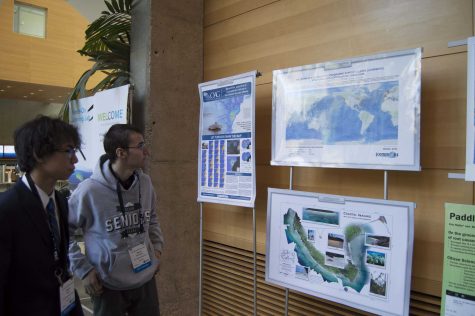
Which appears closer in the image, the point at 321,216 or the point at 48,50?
the point at 321,216

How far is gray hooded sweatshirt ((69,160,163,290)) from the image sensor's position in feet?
6.72

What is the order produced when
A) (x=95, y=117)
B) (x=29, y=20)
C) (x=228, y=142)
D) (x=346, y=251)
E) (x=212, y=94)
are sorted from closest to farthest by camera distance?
(x=346, y=251), (x=228, y=142), (x=212, y=94), (x=95, y=117), (x=29, y=20)

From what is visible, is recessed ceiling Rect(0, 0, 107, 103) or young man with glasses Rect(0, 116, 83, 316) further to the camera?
recessed ceiling Rect(0, 0, 107, 103)

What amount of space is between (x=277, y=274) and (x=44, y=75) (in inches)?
386

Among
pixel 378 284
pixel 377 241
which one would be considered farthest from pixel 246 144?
pixel 378 284

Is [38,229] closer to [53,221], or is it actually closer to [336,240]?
[53,221]

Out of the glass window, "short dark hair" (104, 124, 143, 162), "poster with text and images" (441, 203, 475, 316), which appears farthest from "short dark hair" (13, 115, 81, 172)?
the glass window

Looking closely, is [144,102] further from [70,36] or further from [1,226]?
[70,36]

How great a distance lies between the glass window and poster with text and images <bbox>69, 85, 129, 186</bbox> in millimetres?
7692

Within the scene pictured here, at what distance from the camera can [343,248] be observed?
1.90 meters

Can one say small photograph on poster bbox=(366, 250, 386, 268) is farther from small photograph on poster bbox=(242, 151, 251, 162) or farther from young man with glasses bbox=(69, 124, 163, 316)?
young man with glasses bbox=(69, 124, 163, 316)

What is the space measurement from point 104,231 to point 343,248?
4.33 feet

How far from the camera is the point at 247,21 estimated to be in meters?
2.91

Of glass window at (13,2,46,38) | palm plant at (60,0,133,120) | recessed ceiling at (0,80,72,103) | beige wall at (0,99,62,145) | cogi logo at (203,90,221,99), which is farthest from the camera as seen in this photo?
beige wall at (0,99,62,145)
